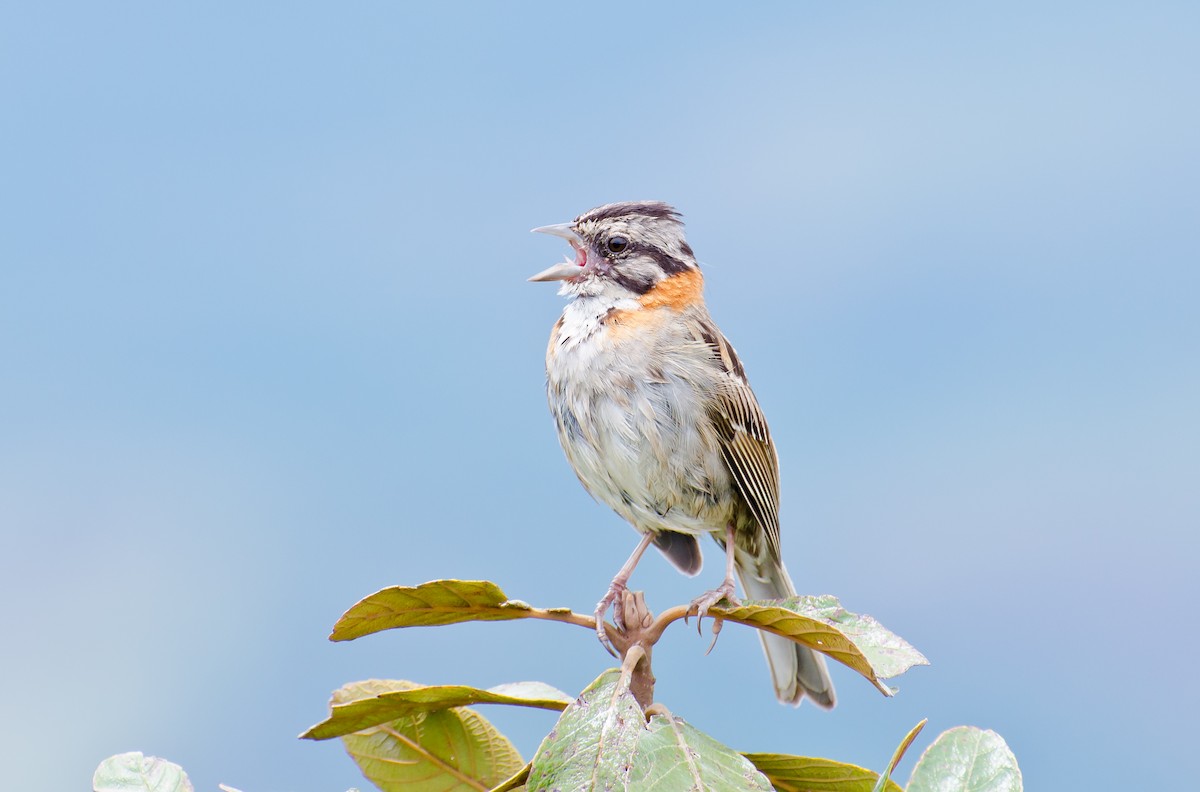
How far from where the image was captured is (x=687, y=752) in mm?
2236

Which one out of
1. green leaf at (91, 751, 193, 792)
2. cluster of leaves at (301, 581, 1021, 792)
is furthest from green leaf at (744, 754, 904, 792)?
green leaf at (91, 751, 193, 792)

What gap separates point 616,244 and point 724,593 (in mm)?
1269

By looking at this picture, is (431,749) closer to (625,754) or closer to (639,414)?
(625,754)

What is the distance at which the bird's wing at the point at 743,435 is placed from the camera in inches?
154

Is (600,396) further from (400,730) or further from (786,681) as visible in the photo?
(400,730)

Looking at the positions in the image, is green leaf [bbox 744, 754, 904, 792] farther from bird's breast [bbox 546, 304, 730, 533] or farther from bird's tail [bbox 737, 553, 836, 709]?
bird's tail [bbox 737, 553, 836, 709]

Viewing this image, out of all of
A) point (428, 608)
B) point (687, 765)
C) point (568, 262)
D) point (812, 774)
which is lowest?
point (812, 774)

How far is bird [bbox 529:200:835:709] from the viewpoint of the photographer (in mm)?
3752

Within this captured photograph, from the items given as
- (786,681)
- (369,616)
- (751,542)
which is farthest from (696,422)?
(369,616)

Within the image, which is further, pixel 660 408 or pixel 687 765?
pixel 660 408

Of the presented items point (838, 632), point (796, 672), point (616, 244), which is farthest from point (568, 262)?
point (838, 632)

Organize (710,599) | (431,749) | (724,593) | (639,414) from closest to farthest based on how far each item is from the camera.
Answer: (431,749), (710,599), (724,593), (639,414)

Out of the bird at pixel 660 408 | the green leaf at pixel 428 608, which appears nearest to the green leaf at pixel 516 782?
the green leaf at pixel 428 608

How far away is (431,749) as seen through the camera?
2594 millimetres
